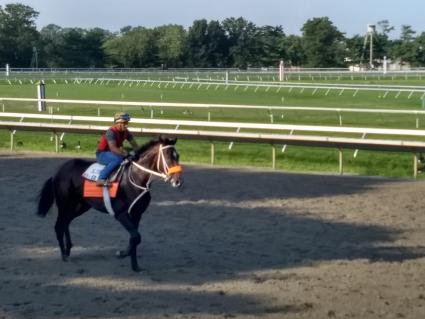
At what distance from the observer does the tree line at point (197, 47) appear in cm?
9619

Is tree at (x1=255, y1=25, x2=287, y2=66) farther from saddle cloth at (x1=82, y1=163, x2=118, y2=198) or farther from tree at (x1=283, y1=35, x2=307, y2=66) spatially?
saddle cloth at (x1=82, y1=163, x2=118, y2=198)

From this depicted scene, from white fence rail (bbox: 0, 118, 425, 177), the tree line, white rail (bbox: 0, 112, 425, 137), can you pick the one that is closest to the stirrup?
white fence rail (bbox: 0, 118, 425, 177)

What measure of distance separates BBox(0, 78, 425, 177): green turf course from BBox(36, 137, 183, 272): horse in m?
10.5

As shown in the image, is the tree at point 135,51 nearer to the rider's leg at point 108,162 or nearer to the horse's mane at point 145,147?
the rider's leg at point 108,162

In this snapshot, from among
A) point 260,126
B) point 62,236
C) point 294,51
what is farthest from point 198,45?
point 62,236

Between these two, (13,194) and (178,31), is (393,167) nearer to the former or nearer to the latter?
(13,194)

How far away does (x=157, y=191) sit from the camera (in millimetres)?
16812

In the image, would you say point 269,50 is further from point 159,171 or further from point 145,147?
point 159,171

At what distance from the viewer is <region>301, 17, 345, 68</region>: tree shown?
104m

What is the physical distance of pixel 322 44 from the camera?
4085 inches

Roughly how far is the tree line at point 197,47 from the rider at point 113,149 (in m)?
82.7

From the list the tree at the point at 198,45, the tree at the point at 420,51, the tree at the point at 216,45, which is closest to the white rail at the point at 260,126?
the tree at the point at 198,45

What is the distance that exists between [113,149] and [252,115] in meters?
26.4

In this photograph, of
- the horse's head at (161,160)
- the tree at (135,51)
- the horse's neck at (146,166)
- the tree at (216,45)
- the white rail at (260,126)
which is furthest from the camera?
the tree at (216,45)
